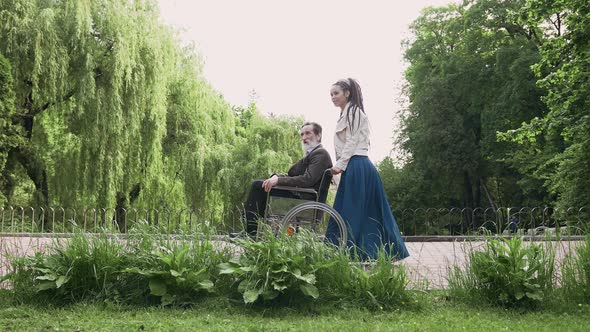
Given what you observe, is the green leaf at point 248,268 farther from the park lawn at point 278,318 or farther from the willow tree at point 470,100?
the willow tree at point 470,100

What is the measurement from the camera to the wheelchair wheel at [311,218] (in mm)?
6031

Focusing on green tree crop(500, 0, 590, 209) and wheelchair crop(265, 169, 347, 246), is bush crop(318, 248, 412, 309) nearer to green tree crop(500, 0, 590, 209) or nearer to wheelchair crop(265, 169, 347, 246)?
wheelchair crop(265, 169, 347, 246)

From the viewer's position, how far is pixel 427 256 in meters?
8.75

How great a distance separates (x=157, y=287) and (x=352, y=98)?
2939 mm

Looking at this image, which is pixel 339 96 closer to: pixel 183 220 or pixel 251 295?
pixel 251 295

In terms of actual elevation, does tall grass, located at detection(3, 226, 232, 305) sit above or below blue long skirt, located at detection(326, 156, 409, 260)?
below

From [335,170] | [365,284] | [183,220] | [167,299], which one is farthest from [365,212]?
[183,220]

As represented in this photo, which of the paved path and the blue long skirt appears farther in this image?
the blue long skirt

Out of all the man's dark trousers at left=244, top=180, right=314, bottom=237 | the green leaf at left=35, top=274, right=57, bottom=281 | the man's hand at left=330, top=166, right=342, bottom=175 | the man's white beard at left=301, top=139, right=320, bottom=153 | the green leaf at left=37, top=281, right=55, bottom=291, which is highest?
the man's white beard at left=301, top=139, right=320, bottom=153

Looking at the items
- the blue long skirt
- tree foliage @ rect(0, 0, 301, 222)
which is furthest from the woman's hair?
tree foliage @ rect(0, 0, 301, 222)

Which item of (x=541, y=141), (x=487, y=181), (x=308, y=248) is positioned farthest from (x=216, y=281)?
(x=487, y=181)

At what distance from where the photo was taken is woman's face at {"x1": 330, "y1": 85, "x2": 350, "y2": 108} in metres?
6.77

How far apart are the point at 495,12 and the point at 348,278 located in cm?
2517

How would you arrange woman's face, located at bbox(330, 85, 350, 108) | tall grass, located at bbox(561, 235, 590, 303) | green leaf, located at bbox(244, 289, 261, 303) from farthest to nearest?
woman's face, located at bbox(330, 85, 350, 108)
tall grass, located at bbox(561, 235, 590, 303)
green leaf, located at bbox(244, 289, 261, 303)
